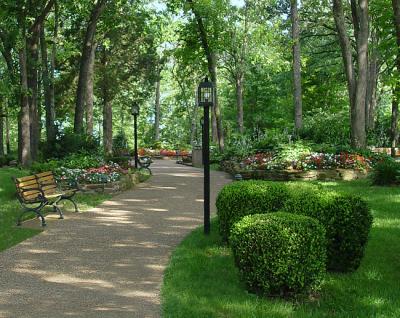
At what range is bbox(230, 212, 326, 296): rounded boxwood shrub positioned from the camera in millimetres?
5258

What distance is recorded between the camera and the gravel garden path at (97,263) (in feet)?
17.4

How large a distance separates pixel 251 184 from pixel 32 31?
18.3 metres

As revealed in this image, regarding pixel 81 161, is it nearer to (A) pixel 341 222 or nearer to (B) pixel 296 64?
(A) pixel 341 222

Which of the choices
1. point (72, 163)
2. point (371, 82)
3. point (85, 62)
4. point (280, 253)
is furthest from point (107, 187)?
point (371, 82)

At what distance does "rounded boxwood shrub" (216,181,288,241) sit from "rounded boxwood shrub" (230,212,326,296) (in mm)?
1641

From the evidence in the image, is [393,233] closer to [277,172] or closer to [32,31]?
[277,172]

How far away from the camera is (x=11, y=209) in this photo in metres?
12.0

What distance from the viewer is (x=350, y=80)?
19094 millimetres

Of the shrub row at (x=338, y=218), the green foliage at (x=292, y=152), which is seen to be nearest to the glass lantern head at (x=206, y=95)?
the shrub row at (x=338, y=218)

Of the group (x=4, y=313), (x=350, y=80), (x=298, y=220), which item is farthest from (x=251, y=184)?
(x=350, y=80)

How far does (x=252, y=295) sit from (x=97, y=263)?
103 inches

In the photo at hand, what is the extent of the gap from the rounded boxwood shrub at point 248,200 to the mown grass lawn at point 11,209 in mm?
3736

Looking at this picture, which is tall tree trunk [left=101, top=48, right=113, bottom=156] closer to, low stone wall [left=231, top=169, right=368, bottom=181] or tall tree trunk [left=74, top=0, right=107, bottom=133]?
tall tree trunk [left=74, top=0, right=107, bottom=133]

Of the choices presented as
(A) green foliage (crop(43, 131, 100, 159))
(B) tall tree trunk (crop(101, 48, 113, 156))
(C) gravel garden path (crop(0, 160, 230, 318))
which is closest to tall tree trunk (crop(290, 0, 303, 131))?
(A) green foliage (crop(43, 131, 100, 159))
